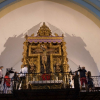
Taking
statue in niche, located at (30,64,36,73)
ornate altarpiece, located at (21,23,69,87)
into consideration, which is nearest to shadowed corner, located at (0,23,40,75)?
ornate altarpiece, located at (21,23,69,87)

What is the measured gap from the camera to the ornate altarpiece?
8.39 metres

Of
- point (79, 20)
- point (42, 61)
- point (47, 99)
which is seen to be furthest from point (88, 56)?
point (47, 99)

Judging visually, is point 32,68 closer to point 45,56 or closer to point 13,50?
point 45,56

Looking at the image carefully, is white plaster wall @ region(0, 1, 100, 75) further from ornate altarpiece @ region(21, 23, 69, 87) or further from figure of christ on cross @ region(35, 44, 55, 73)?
figure of christ on cross @ region(35, 44, 55, 73)

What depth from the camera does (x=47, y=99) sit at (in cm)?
659

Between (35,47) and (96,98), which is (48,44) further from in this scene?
(96,98)

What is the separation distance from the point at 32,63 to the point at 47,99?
2.60m

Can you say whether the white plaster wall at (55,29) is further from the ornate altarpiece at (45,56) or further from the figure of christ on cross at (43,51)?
the figure of christ on cross at (43,51)

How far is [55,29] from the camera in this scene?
11289mm

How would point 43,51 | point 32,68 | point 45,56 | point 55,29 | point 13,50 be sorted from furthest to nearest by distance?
point 13,50, point 55,29, point 43,51, point 45,56, point 32,68

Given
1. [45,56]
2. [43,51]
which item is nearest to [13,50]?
[43,51]

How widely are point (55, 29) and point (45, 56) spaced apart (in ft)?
10.2

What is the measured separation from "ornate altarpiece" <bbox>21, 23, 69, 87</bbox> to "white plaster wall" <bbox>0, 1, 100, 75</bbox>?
3.93 ft

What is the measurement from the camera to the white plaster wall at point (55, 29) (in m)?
9.74
